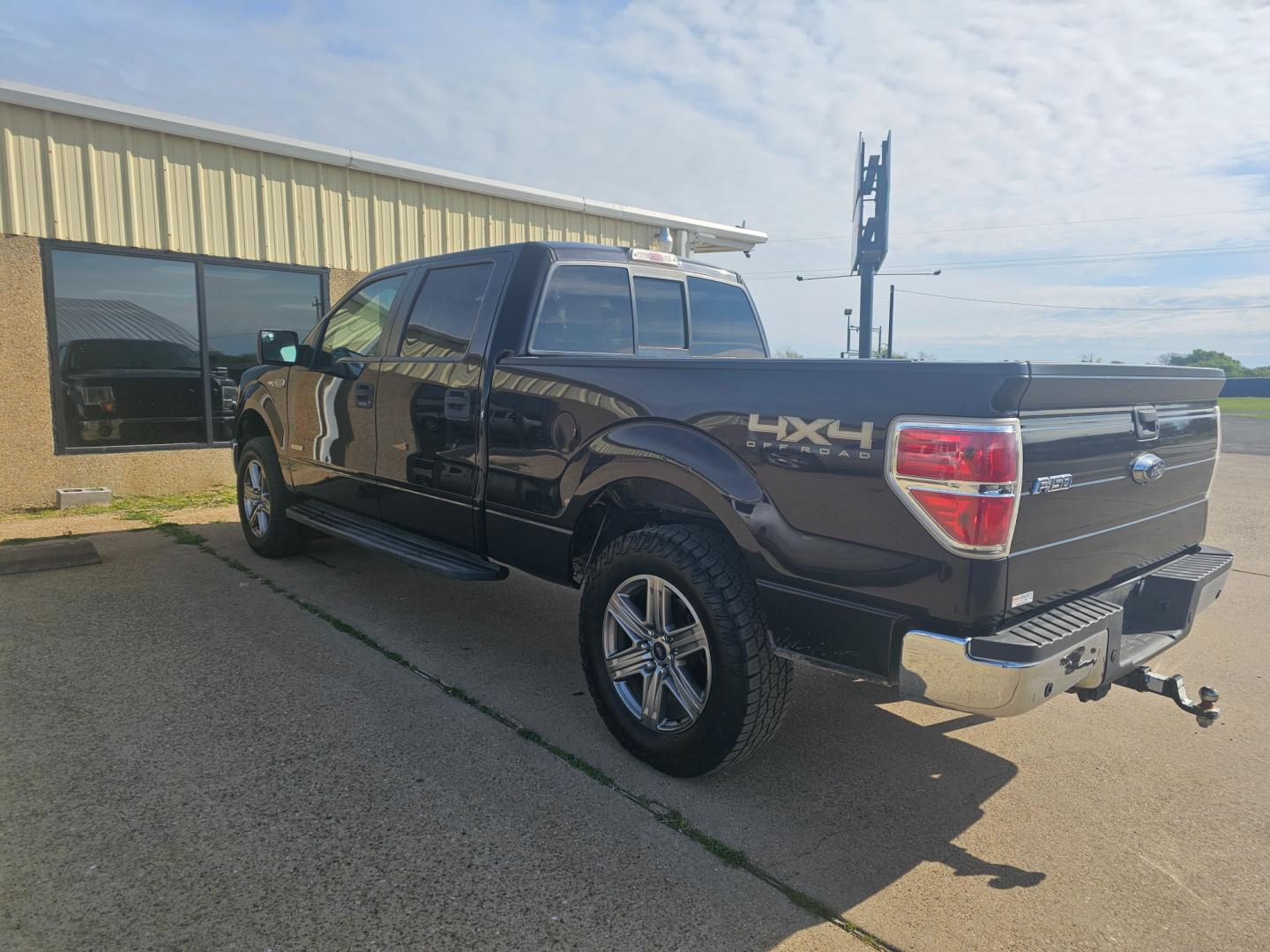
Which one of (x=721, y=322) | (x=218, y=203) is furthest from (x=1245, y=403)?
(x=218, y=203)

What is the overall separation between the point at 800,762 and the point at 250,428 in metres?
4.91

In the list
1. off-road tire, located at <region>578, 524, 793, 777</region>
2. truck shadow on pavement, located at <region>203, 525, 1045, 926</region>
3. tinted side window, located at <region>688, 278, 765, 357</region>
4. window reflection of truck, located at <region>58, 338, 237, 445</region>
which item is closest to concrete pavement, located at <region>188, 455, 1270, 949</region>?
truck shadow on pavement, located at <region>203, 525, 1045, 926</region>

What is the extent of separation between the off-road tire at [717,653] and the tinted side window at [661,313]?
1.68 meters

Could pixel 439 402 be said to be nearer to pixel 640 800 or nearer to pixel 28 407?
pixel 640 800

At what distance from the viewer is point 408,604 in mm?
5168

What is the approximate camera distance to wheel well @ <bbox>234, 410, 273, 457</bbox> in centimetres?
618

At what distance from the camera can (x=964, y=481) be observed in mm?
2283

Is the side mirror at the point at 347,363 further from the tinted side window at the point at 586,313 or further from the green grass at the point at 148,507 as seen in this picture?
the green grass at the point at 148,507

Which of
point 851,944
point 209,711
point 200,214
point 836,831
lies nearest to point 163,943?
point 209,711

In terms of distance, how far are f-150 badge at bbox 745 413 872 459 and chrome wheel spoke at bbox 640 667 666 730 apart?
3.18ft

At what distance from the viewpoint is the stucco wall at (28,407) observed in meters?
7.47

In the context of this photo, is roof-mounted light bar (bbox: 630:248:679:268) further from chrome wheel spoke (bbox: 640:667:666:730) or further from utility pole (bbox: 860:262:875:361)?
utility pole (bbox: 860:262:875:361)

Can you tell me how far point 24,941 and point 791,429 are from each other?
2523 millimetres

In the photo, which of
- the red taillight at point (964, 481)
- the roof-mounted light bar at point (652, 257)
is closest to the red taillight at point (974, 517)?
the red taillight at point (964, 481)
